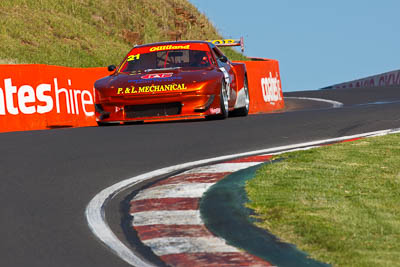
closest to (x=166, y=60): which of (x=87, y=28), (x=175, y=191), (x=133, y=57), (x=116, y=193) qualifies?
(x=133, y=57)

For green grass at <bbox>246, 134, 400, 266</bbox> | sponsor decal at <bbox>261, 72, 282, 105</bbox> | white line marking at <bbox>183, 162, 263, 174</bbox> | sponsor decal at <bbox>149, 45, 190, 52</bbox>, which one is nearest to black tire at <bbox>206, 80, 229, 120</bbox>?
sponsor decal at <bbox>149, 45, 190, 52</bbox>

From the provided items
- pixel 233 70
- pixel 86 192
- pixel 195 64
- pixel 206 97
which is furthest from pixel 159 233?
pixel 233 70

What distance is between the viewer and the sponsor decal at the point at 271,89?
911 inches

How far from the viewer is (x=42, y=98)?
15.2 meters

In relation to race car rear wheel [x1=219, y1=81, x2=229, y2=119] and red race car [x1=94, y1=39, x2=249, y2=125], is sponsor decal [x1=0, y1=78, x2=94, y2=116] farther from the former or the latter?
race car rear wheel [x1=219, y1=81, x2=229, y2=119]

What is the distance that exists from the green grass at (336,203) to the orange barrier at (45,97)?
22.7 feet

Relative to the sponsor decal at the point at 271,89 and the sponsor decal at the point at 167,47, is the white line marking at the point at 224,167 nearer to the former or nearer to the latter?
the sponsor decal at the point at 167,47

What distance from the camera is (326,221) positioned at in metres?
5.54

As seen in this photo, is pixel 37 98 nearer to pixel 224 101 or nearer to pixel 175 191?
pixel 224 101

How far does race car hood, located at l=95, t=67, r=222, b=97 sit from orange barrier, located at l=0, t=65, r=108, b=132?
173 centimetres

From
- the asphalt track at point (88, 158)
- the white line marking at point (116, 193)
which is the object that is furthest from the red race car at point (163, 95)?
the white line marking at point (116, 193)

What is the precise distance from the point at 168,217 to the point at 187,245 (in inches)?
34.0

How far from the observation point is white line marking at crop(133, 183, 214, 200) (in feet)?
22.1

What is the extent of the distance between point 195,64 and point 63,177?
23.0 feet
